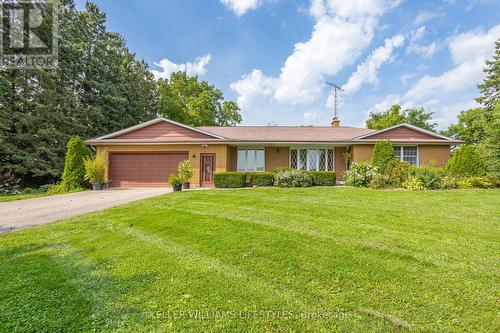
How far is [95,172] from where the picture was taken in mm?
12633

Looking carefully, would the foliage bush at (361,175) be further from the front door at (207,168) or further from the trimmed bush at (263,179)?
the front door at (207,168)

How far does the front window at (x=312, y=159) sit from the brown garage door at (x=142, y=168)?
7.25 meters

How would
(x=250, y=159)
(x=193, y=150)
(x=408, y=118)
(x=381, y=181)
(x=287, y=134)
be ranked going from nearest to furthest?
(x=381, y=181) → (x=193, y=150) → (x=250, y=159) → (x=287, y=134) → (x=408, y=118)

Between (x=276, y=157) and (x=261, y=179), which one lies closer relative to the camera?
(x=261, y=179)

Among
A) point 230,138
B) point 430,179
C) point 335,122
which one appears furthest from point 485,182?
point 230,138

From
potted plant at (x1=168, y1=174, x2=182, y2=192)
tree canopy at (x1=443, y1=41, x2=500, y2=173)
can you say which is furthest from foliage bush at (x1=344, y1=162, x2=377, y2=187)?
tree canopy at (x1=443, y1=41, x2=500, y2=173)

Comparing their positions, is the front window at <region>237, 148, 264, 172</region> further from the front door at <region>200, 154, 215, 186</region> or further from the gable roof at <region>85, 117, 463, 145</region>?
the front door at <region>200, 154, 215, 186</region>

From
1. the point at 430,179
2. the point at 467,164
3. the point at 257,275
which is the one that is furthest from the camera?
the point at 467,164

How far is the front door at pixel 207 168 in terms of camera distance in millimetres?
14672

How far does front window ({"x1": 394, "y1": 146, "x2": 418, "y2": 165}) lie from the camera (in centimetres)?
1460

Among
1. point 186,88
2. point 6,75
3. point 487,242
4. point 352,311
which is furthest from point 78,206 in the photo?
point 186,88

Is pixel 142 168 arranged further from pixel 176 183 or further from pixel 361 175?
pixel 361 175

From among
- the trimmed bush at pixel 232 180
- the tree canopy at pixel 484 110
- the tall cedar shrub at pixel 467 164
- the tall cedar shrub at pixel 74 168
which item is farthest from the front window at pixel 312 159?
the tree canopy at pixel 484 110

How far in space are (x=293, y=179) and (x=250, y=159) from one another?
15.6ft
